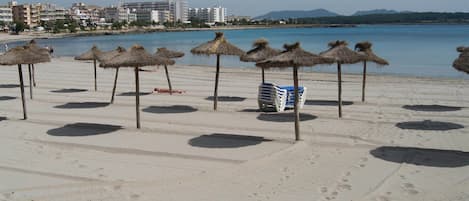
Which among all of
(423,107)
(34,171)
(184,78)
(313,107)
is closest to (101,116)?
(34,171)

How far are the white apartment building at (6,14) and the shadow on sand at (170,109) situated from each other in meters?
134

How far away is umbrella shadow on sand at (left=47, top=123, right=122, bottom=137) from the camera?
33.1ft

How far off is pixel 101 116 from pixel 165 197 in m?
6.25

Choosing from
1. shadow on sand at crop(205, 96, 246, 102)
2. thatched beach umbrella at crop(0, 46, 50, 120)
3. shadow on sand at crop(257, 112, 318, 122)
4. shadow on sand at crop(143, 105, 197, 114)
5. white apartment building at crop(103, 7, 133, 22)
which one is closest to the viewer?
thatched beach umbrella at crop(0, 46, 50, 120)

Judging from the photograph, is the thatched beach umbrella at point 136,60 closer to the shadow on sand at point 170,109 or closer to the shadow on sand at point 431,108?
the shadow on sand at point 170,109

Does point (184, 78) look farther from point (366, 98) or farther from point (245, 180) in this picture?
point (245, 180)

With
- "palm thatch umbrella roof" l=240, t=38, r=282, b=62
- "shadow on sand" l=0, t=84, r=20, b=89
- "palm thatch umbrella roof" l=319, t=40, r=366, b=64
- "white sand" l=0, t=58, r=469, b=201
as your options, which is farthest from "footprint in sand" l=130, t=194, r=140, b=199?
"shadow on sand" l=0, t=84, r=20, b=89

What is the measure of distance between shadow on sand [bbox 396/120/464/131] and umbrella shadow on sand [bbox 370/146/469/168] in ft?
6.50

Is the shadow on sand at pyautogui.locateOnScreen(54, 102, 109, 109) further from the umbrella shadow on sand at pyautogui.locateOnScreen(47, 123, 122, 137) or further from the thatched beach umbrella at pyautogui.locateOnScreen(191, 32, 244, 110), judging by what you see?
the thatched beach umbrella at pyautogui.locateOnScreen(191, 32, 244, 110)

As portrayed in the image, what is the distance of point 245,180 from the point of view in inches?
276

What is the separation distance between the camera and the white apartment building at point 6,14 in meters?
132

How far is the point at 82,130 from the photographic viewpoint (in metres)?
10.4

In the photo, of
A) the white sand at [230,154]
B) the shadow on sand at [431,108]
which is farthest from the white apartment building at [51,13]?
the shadow on sand at [431,108]

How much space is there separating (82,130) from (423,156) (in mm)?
6783
